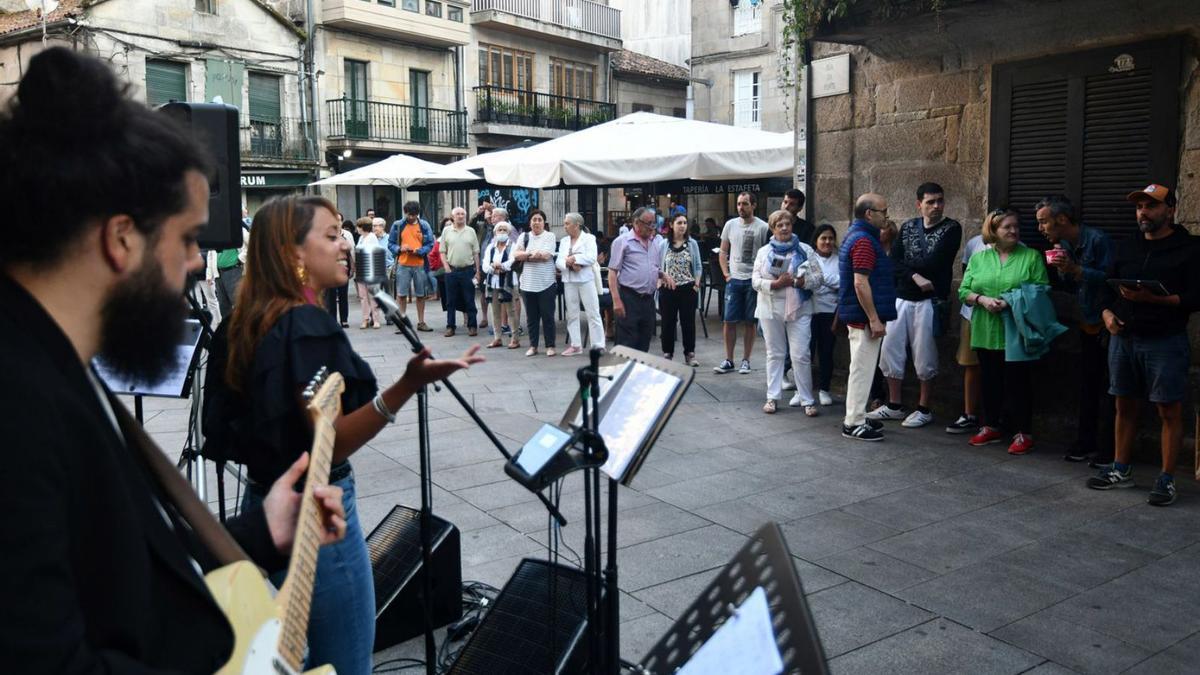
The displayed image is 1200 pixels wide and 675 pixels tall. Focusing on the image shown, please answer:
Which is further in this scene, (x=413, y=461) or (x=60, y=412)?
(x=413, y=461)

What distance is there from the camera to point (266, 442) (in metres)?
2.47

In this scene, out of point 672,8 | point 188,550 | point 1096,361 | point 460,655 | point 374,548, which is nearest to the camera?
point 188,550

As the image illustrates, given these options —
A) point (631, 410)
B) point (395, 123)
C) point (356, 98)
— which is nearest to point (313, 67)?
point (356, 98)

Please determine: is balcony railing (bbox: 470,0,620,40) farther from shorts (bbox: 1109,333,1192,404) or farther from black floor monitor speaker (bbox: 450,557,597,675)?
black floor monitor speaker (bbox: 450,557,597,675)

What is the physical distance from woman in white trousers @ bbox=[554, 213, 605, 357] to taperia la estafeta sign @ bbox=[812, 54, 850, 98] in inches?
133

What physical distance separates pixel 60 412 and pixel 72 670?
1.02 ft

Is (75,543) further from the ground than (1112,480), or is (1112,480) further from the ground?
(75,543)

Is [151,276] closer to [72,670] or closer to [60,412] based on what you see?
[60,412]

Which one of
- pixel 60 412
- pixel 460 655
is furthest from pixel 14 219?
pixel 460 655

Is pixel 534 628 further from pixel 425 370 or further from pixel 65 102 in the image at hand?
pixel 65 102

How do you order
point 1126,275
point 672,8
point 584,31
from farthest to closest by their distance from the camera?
1. point 672,8
2. point 584,31
3. point 1126,275

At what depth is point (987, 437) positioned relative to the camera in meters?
6.97

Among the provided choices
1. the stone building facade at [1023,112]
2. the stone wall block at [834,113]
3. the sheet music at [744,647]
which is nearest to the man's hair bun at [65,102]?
the sheet music at [744,647]

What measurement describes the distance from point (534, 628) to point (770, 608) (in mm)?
1755
